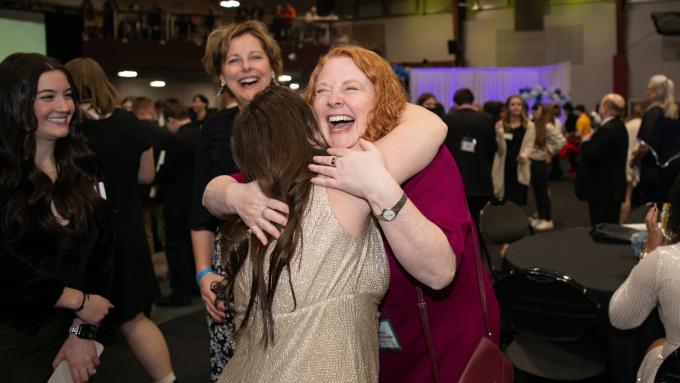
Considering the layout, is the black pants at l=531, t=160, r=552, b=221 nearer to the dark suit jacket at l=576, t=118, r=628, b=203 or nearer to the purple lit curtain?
the dark suit jacket at l=576, t=118, r=628, b=203

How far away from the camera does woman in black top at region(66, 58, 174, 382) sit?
3.01 meters

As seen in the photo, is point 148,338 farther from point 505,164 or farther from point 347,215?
point 505,164

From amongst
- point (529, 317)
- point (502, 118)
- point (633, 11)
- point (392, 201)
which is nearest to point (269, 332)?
point (392, 201)

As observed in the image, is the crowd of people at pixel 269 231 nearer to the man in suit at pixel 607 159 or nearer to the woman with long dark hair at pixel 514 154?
the man in suit at pixel 607 159

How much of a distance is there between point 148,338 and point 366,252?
2.03 meters

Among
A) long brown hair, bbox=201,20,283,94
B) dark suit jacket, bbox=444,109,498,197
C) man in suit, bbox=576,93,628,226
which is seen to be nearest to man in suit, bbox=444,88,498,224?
dark suit jacket, bbox=444,109,498,197

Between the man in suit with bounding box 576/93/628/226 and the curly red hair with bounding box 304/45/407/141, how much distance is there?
5011 mm

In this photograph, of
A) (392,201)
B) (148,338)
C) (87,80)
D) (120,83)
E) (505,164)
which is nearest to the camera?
(392,201)

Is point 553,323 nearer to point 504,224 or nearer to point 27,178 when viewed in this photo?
point 504,224

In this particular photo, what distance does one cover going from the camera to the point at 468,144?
632 centimetres

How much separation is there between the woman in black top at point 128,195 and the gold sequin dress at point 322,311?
1898mm

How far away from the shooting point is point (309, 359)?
4.01ft

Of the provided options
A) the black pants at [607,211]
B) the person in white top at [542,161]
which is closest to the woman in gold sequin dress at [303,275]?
the black pants at [607,211]

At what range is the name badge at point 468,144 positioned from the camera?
6305 mm
